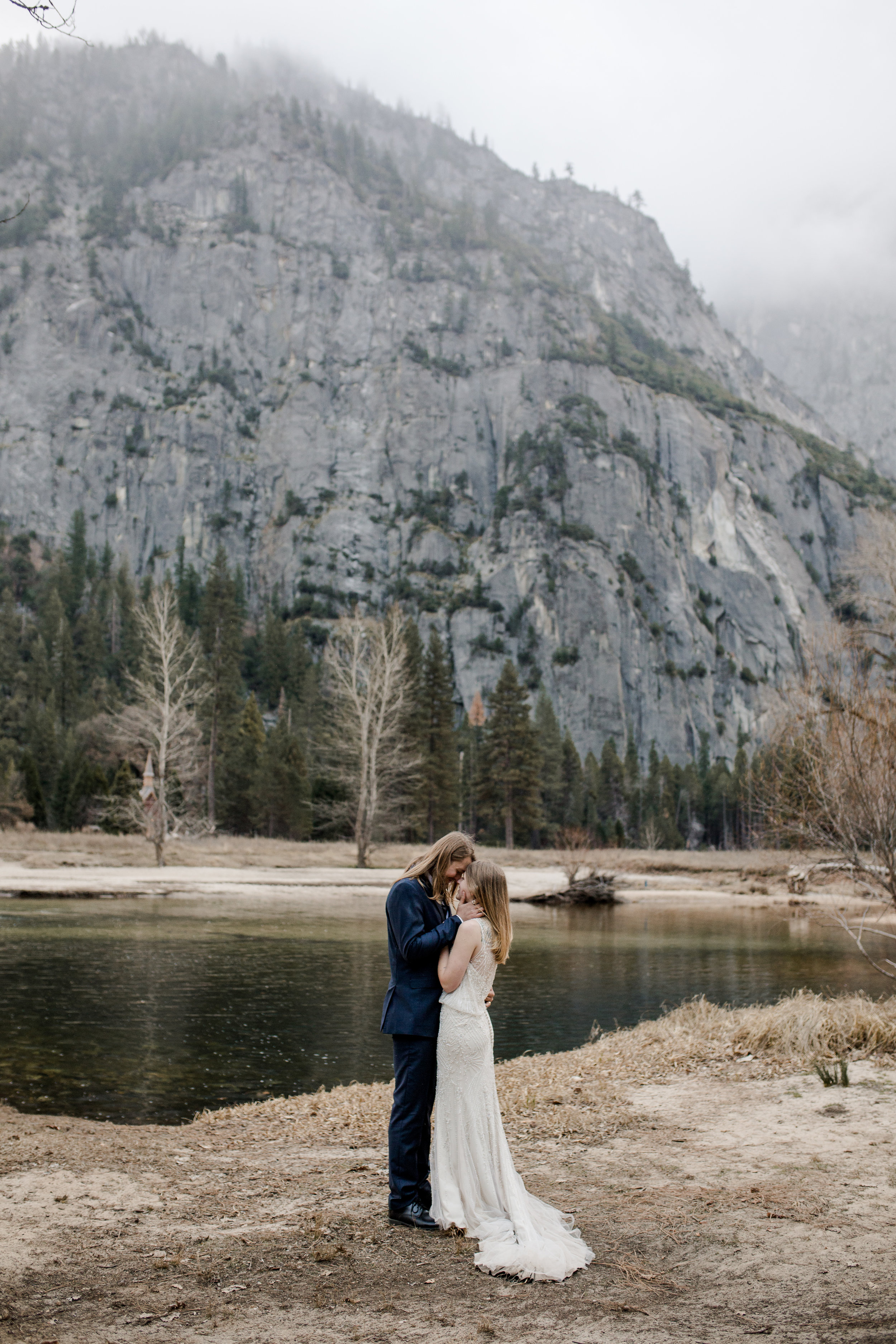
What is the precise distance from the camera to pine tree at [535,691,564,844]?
86188mm

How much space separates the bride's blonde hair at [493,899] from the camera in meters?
5.67

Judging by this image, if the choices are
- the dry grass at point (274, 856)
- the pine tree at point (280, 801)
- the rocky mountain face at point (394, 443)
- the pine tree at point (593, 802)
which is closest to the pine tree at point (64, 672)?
the pine tree at point (280, 801)

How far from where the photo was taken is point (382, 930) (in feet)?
83.8

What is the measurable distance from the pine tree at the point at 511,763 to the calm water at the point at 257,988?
38250 mm

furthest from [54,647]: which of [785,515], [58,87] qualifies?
[58,87]

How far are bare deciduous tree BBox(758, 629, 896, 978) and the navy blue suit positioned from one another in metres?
7.73

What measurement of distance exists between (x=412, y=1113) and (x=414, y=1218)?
1.79ft

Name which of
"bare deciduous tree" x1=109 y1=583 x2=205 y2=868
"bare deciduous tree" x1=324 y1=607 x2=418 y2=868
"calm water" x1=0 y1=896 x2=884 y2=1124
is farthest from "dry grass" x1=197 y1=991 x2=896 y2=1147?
"bare deciduous tree" x1=324 y1=607 x2=418 y2=868

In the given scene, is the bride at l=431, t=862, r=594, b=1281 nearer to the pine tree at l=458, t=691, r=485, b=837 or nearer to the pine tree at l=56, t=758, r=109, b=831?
the pine tree at l=56, t=758, r=109, b=831

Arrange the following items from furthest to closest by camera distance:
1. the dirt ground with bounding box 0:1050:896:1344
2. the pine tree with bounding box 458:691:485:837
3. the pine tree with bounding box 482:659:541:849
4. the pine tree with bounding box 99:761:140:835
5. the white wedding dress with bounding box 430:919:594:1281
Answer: the pine tree with bounding box 458:691:485:837 < the pine tree with bounding box 482:659:541:849 < the pine tree with bounding box 99:761:140:835 < the white wedding dress with bounding box 430:919:594:1281 < the dirt ground with bounding box 0:1050:896:1344

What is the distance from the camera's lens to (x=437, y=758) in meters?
63.6

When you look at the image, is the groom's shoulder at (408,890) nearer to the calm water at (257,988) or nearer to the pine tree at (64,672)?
the calm water at (257,988)

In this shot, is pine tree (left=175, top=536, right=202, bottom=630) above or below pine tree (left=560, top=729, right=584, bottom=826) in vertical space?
above

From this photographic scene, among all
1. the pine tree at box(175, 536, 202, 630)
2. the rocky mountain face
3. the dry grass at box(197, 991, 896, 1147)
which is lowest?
the dry grass at box(197, 991, 896, 1147)
